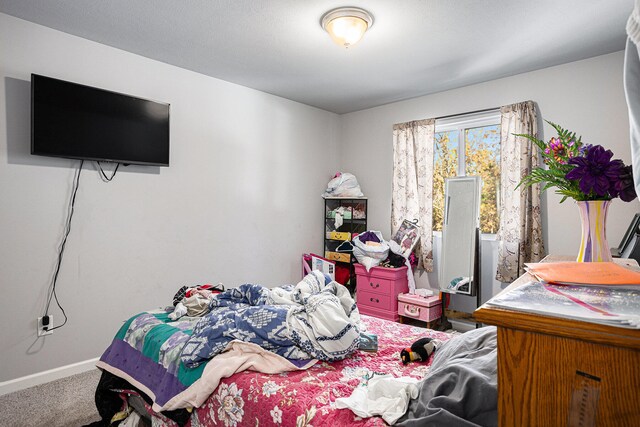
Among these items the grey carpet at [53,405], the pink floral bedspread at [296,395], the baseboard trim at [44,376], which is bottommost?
the grey carpet at [53,405]

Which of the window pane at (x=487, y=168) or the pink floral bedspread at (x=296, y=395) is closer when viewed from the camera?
the pink floral bedspread at (x=296, y=395)

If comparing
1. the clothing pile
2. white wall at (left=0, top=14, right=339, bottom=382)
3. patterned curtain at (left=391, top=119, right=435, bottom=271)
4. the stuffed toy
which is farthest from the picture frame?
the clothing pile

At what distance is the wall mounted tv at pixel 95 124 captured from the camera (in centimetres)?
249

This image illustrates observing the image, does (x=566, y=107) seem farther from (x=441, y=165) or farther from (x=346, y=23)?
(x=346, y=23)

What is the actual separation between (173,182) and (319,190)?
81.7 inches

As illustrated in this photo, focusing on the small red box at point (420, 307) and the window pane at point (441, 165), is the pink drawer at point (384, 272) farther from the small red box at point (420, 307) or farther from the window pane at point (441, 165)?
the window pane at point (441, 165)

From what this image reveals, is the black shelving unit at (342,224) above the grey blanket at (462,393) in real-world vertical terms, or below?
above

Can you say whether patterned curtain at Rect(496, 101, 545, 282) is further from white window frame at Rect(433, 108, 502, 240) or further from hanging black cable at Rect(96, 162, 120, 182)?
hanging black cable at Rect(96, 162, 120, 182)

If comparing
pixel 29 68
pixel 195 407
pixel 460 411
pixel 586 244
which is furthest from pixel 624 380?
pixel 29 68

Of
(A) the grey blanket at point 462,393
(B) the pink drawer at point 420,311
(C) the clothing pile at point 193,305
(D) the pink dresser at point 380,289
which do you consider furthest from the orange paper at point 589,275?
(D) the pink dresser at point 380,289

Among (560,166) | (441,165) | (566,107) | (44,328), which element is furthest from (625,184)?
(44,328)

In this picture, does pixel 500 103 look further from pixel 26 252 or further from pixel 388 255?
pixel 26 252

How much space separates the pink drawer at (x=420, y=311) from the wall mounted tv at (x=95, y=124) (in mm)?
2849

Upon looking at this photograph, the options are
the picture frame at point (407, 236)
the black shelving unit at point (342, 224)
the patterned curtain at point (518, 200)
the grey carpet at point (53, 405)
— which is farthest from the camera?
the black shelving unit at point (342, 224)
